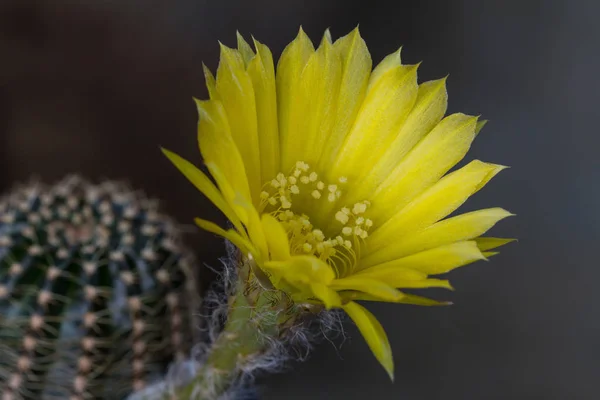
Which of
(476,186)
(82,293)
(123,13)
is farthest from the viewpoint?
(123,13)

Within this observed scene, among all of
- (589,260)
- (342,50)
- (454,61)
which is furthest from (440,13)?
(342,50)

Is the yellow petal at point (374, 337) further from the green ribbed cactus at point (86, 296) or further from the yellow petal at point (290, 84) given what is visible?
the green ribbed cactus at point (86, 296)

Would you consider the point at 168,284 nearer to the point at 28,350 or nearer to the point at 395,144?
the point at 28,350

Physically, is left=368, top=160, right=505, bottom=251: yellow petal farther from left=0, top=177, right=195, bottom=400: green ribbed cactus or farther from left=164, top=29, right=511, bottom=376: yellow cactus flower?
left=0, top=177, right=195, bottom=400: green ribbed cactus

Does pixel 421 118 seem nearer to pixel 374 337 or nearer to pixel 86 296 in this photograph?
pixel 374 337

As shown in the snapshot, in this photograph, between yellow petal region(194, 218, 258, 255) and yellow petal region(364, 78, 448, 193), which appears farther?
yellow petal region(364, 78, 448, 193)

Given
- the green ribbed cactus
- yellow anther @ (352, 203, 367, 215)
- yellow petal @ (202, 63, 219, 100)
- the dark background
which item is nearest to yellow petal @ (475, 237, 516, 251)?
yellow anther @ (352, 203, 367, 215)

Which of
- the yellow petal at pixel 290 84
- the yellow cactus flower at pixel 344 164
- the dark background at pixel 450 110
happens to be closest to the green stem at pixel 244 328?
the yellow cactus flower at pixel 344 164
